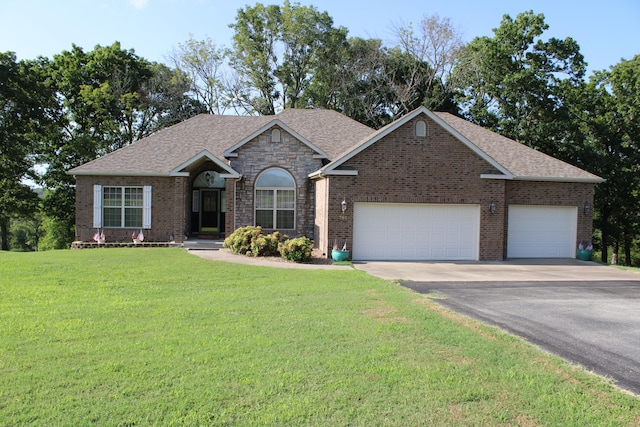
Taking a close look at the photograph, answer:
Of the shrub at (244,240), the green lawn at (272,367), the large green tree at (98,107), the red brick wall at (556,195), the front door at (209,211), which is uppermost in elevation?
the large green tree at (98,107)

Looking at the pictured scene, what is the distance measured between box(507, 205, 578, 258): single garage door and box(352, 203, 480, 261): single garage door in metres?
2.20

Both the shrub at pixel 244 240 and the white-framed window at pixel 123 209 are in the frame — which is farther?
the white-framed window at pixel 123 209

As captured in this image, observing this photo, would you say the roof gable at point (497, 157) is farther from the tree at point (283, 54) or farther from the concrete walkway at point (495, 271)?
the tree at point (283, 54)

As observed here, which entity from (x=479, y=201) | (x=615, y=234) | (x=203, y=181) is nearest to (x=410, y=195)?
(x=479, y=201)

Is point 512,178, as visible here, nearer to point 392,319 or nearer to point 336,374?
point 392,319

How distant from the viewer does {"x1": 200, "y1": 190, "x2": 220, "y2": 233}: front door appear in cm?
2158

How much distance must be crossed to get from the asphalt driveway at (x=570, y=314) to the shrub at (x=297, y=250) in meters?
4.29

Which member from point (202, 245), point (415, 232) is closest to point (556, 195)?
point (415, 232)

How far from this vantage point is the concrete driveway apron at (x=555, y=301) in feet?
21.7

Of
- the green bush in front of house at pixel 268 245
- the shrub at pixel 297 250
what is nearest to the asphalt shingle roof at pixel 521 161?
the shrub at pixel 297 250

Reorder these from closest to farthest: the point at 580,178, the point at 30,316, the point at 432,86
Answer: the point at 30,316
the point at 580,178
the point at 432,86

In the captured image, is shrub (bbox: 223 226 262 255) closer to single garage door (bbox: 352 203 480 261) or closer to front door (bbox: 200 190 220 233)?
single garage door (bbox: 352 203 480 261)

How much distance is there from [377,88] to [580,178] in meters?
20.4

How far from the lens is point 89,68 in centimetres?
3272
